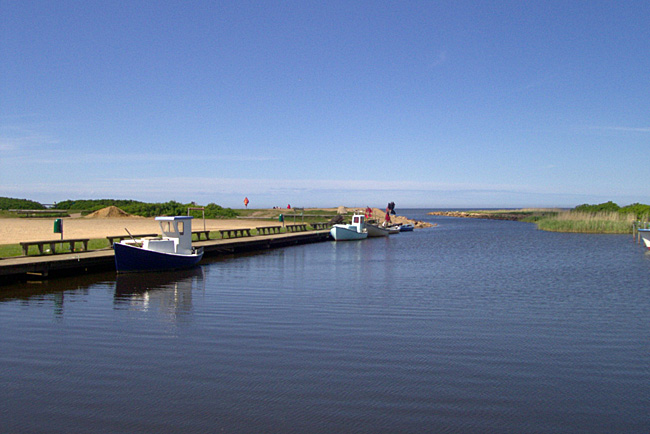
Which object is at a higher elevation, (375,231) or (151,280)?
(375,231)

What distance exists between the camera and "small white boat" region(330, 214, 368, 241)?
166 feet

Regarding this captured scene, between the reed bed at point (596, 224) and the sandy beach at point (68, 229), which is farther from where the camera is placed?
the reed bed at point (596, 224)

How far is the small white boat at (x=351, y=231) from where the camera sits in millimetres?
50719

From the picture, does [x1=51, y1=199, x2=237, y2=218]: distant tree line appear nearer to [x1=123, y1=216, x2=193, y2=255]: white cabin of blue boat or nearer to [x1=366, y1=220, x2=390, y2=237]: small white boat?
[x1=366, y1=220, x2=390, y2=237]: small white boat

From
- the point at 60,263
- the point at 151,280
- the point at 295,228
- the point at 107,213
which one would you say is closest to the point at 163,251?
the point at 151,280

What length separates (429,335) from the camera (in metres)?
12.4

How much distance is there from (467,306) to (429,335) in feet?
14.4

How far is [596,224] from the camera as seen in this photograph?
59.5m

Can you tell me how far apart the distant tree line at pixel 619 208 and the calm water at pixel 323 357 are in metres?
48.9

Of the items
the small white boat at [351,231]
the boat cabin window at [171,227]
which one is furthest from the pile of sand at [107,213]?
the boat cabin window at [171,227]

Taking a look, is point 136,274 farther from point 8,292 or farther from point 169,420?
point 169,420

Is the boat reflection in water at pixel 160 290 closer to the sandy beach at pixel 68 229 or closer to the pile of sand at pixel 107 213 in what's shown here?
the sandy beach at pixel 68 229

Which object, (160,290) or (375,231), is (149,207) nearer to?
(375,231)

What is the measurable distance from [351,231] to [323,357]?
4143cm
